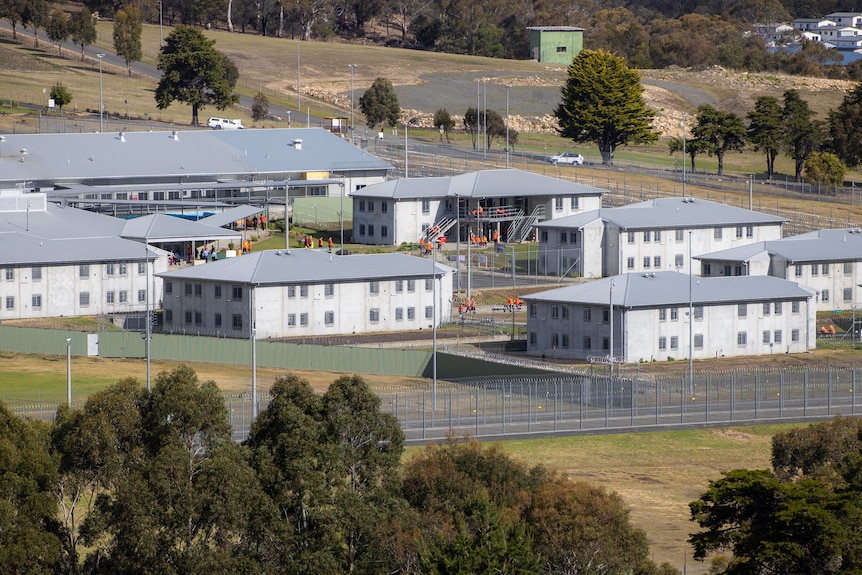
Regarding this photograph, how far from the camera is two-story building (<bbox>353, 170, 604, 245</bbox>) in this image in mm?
121312

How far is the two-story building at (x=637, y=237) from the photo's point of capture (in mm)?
114000

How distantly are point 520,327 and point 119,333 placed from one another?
20123 mm

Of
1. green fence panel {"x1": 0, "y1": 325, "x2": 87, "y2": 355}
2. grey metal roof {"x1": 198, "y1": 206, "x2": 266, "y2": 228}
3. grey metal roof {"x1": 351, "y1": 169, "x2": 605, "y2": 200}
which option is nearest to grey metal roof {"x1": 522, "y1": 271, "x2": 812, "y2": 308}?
green fence panel {"x1": 0, "y1": 325, "x2": 87, "y2": 355}

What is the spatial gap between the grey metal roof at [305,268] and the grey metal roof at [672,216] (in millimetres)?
17118

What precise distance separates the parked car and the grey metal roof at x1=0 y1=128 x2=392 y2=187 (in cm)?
1861

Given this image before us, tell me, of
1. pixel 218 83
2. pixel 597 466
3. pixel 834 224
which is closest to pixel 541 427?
pixel 597 466

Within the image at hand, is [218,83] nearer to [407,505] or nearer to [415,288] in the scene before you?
[415,288]

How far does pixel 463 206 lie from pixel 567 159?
93.7 ft

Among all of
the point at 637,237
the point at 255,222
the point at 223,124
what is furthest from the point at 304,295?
the point at 223,124

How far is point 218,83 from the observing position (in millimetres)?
158875

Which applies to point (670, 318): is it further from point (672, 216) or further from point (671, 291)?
point (672, 216)

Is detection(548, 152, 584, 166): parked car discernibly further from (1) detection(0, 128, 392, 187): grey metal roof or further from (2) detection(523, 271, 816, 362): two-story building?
(2) detection(523, 271, 816, 362): two-story building

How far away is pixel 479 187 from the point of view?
123938 millimetres

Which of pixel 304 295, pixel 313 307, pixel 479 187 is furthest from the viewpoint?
pixel 479 187
